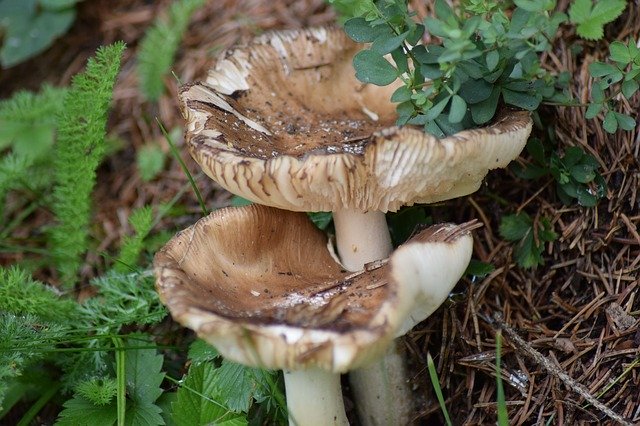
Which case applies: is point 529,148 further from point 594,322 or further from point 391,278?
point 391,278

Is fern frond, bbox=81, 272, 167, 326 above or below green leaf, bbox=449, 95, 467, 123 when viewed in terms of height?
below

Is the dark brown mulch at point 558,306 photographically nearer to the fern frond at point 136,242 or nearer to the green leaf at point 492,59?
the green leaf at point 492,59

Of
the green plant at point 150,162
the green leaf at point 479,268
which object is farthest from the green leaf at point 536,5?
the green plant at point 150,162

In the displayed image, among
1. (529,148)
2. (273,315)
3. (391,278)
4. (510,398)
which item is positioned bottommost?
(510,398)

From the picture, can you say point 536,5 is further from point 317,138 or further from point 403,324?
point 403,324

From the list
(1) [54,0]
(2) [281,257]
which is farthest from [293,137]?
(1) [54,0]

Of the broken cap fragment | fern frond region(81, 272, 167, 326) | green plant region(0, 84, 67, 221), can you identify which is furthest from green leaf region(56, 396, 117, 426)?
green plant region(0, 84, 67, 221)

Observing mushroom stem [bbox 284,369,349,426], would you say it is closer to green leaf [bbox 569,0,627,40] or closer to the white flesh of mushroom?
the white flesh of mushroom

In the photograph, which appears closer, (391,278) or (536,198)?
(391,278)
